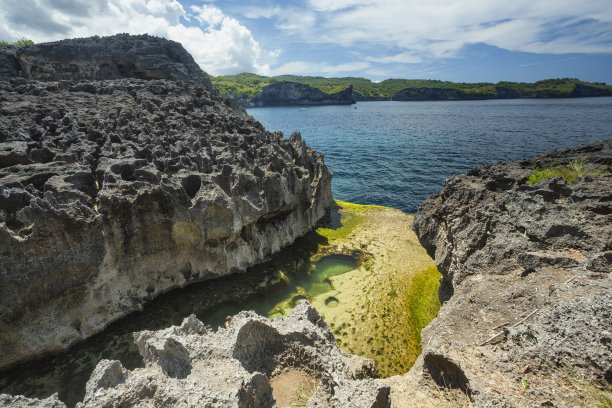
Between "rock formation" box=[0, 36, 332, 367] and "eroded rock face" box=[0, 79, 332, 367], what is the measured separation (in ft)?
0.19

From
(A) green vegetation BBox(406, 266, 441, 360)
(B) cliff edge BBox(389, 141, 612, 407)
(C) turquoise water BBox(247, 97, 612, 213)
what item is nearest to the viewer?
(B) cliff edge BBox(389, 141, 612, 407)

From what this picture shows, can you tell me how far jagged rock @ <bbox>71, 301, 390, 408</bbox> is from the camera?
266 inches

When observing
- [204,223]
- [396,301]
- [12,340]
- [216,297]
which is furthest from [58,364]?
[396,301]

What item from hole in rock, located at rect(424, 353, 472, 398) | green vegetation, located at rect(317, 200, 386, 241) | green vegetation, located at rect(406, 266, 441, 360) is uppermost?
hole in rock, located at rect(424, 353, 472, 398)

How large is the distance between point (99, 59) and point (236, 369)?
60.2m

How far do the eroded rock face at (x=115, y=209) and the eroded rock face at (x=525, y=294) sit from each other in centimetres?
1306

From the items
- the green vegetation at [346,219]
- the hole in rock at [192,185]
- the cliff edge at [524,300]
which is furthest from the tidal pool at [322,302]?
the hole in rock at [192,185]

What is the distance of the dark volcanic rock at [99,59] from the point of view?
143ft

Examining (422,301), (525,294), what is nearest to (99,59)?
(422,301)

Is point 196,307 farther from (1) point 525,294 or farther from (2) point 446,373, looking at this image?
(1) point 525,294

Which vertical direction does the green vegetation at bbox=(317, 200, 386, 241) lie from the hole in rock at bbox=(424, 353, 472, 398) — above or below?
below

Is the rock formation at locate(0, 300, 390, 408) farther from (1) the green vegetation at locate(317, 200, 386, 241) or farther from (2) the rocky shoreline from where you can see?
(1) the green vegetation at locate(317, 200, 386, 241)

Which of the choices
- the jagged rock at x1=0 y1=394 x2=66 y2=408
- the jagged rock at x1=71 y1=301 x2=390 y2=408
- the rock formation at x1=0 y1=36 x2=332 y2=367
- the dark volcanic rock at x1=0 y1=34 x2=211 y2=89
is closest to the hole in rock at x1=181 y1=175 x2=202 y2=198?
the rock formation at x1=0 y1=36 x2=332 y2=367

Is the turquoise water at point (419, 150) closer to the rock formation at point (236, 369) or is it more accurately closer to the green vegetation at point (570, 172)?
the green vegetation at point (570, 172)
